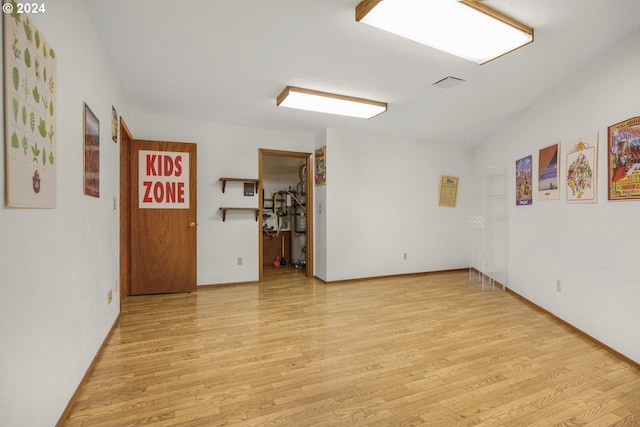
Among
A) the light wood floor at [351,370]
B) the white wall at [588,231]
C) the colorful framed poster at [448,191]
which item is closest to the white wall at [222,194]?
the light wood floor at [351,370]

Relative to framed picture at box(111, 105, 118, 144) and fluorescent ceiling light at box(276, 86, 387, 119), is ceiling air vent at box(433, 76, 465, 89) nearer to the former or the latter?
fluorescent ceiling light at box(276, 86, 387, 119)

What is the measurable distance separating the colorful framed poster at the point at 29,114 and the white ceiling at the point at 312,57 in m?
0.90

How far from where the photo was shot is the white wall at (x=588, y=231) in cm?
255

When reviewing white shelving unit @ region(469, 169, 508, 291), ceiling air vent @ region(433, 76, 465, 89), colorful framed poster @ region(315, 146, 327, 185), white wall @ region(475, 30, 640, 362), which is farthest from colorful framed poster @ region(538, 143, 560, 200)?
colorful framed poster @ region(315, 146, 327, 185)

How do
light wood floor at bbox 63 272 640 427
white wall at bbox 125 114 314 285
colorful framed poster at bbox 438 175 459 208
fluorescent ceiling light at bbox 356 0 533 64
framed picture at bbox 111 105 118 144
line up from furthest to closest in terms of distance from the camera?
1. colorful framed poster at bbox 438 175 459 208
2. white wall at bbox 125 114 314 285
3. framed picture at bbox 111 105 118 144
4. fluorescent ceiling light at bbox 356 0 533 64
5. light wood floor at bbox 63 272 640 427

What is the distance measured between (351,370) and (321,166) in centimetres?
337

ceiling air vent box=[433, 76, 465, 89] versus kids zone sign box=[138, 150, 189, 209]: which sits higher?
ceiling air vent box=[433, 76, 465, 89]

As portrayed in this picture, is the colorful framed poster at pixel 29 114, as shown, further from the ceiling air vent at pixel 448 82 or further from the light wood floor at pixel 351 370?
the ceiling air vent at pixel 448 82

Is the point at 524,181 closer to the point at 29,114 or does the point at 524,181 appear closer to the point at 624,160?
the point at 624,160

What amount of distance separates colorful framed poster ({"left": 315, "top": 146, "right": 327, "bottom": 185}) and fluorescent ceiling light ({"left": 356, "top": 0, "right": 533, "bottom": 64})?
268cm

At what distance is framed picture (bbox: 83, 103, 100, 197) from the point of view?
7.11ft

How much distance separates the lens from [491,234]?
16.7ft

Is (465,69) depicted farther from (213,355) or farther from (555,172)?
(213,355)

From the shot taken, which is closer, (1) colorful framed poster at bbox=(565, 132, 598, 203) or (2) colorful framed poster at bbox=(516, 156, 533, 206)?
→ (1) colorful framed poster at bbox=(565, 132, 598, 203)
